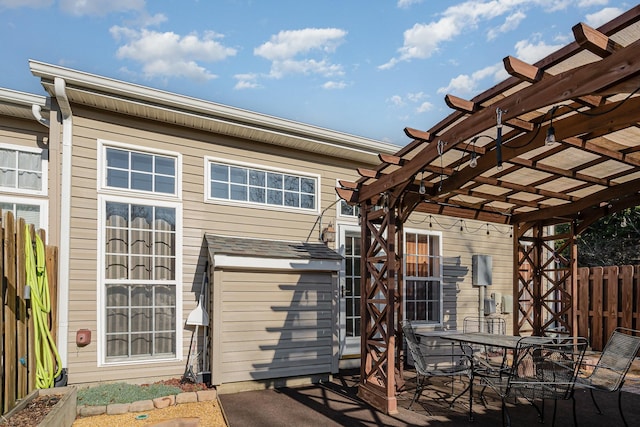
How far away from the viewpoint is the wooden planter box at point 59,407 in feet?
11.2

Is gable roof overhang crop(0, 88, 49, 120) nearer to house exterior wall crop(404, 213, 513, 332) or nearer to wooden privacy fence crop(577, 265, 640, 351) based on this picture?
house exterior wall crop(404, 213, 513, 332)

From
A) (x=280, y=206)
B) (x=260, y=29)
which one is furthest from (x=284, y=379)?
(x=260, y=29)

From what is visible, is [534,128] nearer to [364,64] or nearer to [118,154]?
[118,154]

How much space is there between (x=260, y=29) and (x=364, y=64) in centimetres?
324

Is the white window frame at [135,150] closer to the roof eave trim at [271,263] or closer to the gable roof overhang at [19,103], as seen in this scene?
the gable roof overhang at [19,103]

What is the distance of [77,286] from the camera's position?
4980 mm

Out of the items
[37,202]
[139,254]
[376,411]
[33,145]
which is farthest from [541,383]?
[33,145]

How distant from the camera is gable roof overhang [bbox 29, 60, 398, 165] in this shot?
15.8ft

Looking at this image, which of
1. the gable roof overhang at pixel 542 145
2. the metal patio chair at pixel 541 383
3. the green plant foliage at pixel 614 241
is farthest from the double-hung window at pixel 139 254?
the green plant foliage at pixel 614 241

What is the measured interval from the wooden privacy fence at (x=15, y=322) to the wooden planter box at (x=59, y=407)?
0.06m

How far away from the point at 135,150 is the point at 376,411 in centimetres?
424

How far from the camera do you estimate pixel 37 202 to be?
5176 mm

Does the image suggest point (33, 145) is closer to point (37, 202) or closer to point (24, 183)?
point (24, 183)

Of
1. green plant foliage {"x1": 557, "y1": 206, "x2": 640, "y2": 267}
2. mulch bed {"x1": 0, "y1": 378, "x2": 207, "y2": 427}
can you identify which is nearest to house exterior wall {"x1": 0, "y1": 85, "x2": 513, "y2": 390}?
mulch bed {"x1": 0, "y1": 378, "x2": 207, "y2": 427}
